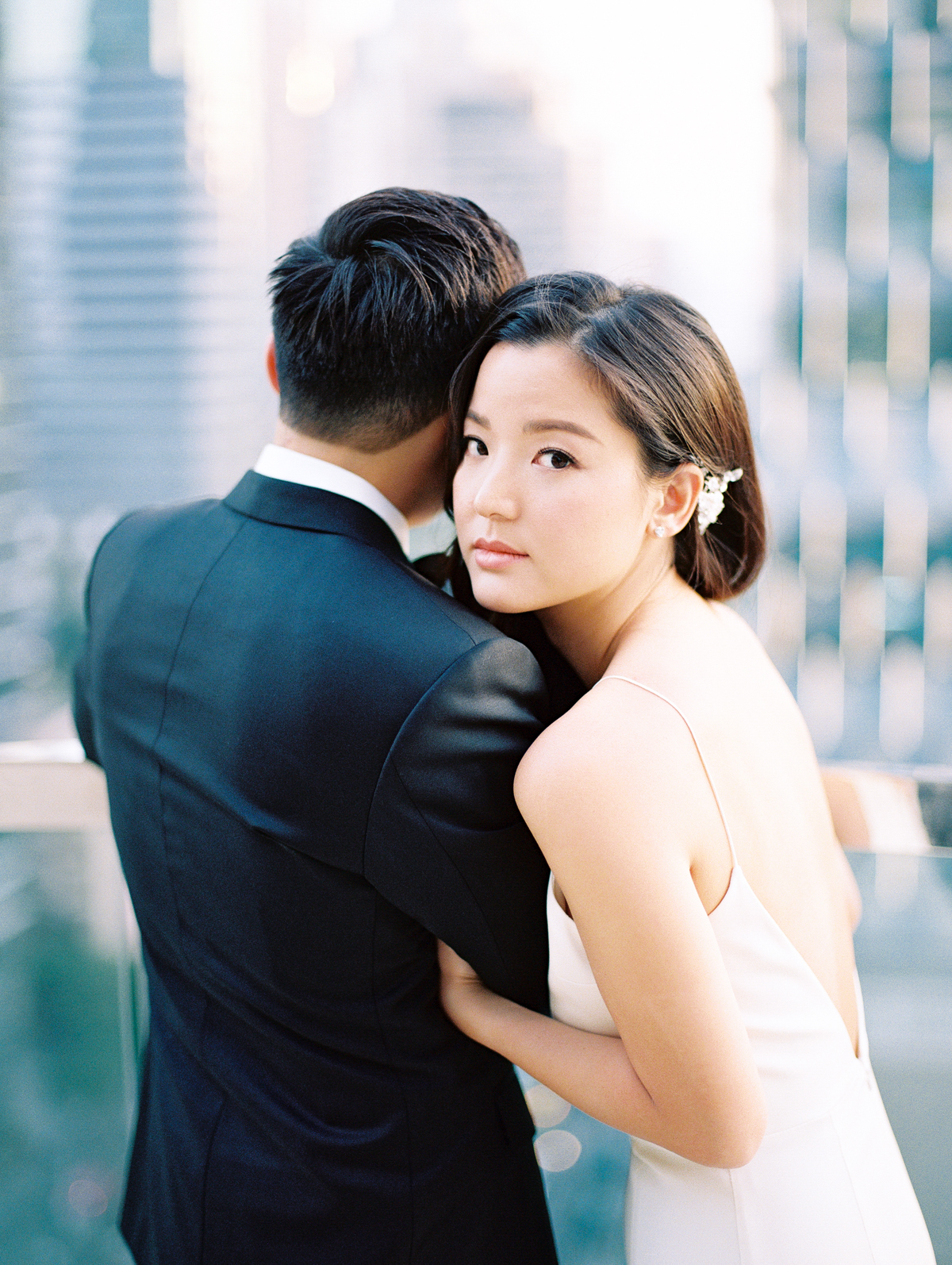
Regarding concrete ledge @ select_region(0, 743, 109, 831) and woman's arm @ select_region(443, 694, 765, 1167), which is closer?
woman's arm @ select_region(443, 694, 765, 1167)

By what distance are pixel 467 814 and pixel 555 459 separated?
349mm

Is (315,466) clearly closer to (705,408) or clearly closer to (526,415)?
(526,415)

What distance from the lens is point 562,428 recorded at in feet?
2.75

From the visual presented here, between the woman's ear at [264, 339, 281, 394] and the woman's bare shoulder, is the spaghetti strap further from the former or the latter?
the woman's ear at [264, 339, 281, 394]

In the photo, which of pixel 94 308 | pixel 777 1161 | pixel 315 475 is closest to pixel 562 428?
pixel 315 475

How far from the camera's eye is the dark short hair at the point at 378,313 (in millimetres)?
873

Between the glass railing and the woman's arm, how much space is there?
75cm

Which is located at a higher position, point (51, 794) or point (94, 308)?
point (94, 308)

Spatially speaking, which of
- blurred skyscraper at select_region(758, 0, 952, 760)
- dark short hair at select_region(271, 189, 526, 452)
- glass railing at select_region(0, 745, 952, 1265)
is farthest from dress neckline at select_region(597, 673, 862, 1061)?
blurred skyscraper at select_region(758, 0, 952, 760)

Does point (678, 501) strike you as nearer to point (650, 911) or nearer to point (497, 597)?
point (497, 597)

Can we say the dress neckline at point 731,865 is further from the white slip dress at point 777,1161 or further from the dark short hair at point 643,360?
the dark short hair at point 643,360

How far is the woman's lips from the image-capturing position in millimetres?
866

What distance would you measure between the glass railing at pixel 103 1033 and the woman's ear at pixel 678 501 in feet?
2.26

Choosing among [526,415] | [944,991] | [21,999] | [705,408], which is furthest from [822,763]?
[21,999]
